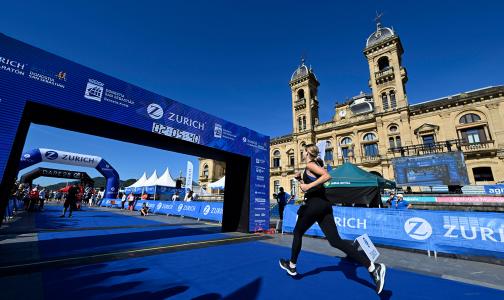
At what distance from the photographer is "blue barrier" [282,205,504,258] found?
4.54m

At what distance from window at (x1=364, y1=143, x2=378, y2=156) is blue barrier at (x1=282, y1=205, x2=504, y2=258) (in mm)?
21808

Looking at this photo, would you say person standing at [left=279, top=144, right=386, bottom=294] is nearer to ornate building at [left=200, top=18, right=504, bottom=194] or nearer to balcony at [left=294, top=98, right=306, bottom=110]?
ornate building at [left=200, top=18, right=504, bottom=194]

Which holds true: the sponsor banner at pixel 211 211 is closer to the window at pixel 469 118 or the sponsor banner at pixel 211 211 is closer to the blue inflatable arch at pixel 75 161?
the blue inflatable arch at pixel 75 161

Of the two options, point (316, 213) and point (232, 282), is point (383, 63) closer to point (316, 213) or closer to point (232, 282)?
point (316, 213)

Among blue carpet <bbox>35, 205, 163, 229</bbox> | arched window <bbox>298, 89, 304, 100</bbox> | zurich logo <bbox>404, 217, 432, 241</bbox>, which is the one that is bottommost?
blue carpet <bbox>35, 205, 163, 229</bbox>

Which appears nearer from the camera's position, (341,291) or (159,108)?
(341,291)

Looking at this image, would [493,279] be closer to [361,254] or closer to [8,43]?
[361,254]

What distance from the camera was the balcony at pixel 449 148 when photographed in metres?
19.2

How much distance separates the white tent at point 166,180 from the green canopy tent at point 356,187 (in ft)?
69.2

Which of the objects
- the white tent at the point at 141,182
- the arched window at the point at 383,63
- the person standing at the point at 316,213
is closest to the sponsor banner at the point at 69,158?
the white tent at the point at 141,182

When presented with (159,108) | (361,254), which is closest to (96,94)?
(159,108)

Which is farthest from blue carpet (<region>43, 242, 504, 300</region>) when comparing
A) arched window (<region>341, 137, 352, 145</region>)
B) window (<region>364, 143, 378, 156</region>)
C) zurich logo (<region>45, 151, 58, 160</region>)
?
arched window (<region>341, 137, 352, 145</region>)

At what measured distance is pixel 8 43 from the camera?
13.6 feet

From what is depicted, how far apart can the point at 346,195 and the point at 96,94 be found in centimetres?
1067
